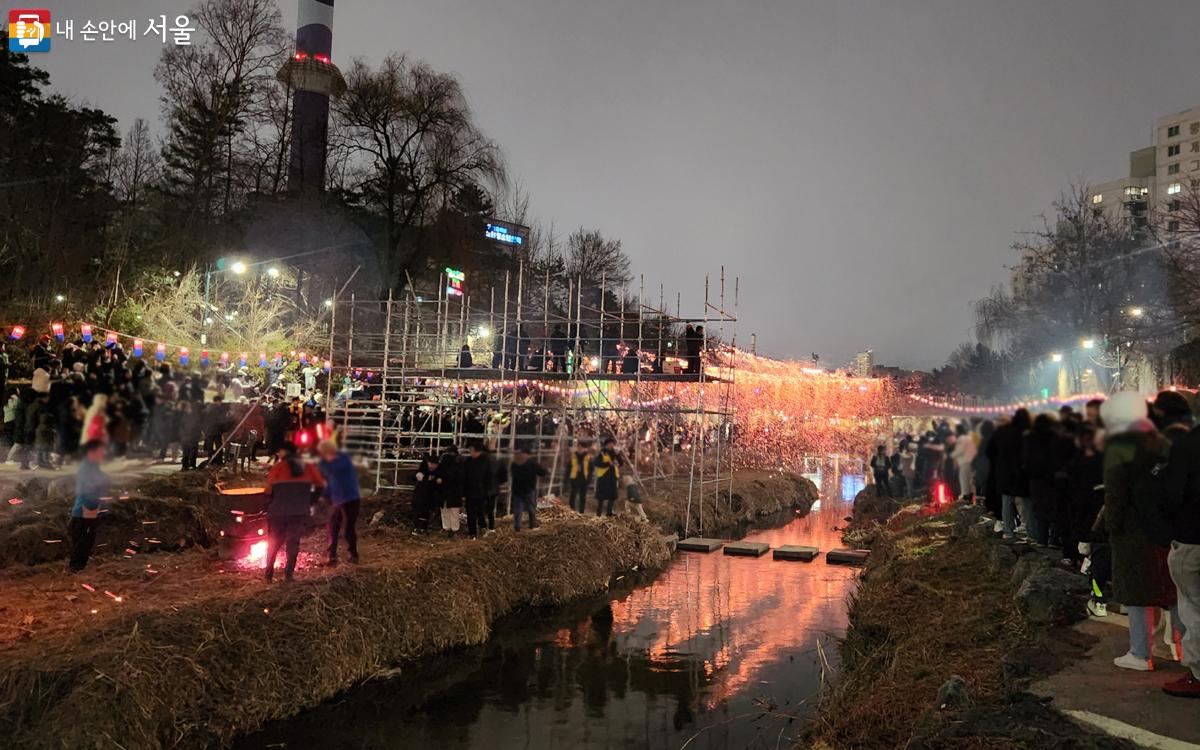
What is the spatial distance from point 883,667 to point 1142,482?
15.8 feet

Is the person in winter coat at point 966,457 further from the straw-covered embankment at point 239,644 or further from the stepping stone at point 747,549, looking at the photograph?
the stepping stone at point 747,549

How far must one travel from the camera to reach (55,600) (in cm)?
865

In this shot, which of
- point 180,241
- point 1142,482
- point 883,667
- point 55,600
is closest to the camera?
point 1142,482

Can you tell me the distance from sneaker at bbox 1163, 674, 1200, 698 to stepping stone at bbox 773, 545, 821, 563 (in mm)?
13700

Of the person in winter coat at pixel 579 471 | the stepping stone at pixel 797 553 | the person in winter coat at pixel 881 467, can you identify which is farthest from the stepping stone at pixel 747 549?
the person in winter coat at pixel 881 467

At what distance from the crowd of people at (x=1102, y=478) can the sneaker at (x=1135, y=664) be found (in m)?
0.44

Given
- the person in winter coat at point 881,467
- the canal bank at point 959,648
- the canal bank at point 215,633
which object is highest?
the person in winter coat at point 881,467

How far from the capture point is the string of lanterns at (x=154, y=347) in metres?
3.43

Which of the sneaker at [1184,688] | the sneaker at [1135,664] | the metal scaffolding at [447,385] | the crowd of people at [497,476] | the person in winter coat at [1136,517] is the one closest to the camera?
the person in winter coat at [1136,517]

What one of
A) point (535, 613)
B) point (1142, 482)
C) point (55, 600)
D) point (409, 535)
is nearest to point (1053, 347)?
point (1142, 482)

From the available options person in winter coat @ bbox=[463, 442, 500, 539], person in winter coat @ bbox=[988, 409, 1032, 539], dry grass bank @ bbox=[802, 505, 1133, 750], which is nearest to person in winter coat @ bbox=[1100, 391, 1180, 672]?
person in winter coat @ bbox=[988, 409, 1032, 539]

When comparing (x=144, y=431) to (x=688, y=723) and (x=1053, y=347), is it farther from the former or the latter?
(x=688, y=723)

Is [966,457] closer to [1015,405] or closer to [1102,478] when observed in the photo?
[1015,405]

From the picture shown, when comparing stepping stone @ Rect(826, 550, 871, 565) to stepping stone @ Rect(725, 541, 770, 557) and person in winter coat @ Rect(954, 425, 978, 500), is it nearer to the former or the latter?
stepping stone @ Rect(725, 541, 770, 557)
